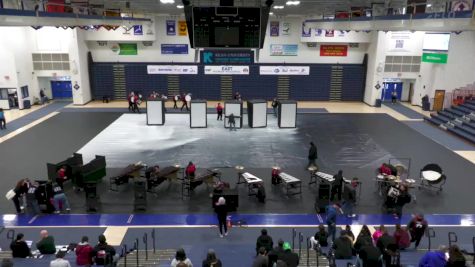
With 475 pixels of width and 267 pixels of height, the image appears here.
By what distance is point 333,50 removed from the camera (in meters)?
32.8

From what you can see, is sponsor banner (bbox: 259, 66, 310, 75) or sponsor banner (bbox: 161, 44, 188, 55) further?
sponsor banner (bbox: 259, 66, 310, 75)

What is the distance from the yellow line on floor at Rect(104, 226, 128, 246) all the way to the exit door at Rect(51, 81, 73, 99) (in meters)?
23.7

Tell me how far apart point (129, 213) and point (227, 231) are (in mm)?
3305

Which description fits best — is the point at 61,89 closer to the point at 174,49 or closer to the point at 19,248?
the point at 174,49

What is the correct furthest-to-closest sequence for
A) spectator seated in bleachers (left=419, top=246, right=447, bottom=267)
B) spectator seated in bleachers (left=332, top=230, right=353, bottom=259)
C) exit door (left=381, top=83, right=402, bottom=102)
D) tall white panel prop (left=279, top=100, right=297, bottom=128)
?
1. exit door (left=381, top=83, right=402, bottom=102)
2. tall white panel prop (left=279, top=100, right=297, bottom=128)
3. spectator seated in bleachers (left=332, top=230, right=353, bottom=259)
4. spectator seated in bleachers (left=419, top=246, right=447, bottom=267)

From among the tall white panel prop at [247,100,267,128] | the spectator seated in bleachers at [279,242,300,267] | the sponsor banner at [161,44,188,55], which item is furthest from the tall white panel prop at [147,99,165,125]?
the spectator seated in bleachers at [279,242,300,267]

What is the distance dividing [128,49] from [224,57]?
7.86 meters

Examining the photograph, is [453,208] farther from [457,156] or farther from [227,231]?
[227,231]

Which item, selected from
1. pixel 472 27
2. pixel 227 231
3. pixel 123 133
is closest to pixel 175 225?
pixel 227 231

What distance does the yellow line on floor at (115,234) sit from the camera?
11039 mm

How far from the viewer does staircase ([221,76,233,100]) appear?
1299 inches

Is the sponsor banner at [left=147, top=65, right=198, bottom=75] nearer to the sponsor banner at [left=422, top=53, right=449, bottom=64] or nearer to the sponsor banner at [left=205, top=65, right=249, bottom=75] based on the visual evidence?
the sponsor banner at [left=205, top=65, right=249, bottom=75]

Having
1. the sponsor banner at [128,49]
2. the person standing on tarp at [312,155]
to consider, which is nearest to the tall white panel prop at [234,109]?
the person standing on tarp at [312,155]

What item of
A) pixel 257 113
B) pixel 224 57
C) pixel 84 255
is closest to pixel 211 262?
pixel 84 255
